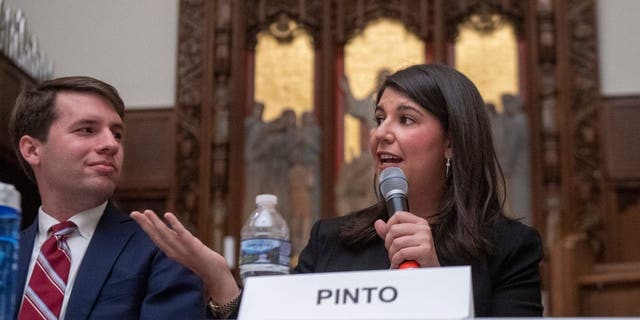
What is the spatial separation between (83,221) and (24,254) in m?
0.18

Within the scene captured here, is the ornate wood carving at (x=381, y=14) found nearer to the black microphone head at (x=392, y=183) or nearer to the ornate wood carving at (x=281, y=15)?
the ornate wood carving at (x=281, y=15)

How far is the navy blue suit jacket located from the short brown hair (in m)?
0.38

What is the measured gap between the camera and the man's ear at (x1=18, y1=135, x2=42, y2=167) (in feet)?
9.48

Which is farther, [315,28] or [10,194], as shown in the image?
[315,28]

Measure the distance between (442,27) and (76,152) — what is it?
5.32 metres

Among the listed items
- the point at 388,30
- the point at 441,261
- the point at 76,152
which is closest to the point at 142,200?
the point at 388,30

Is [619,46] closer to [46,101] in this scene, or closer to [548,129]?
[548,129]

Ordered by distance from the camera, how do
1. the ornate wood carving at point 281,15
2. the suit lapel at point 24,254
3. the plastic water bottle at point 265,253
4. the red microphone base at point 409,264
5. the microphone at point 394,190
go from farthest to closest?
1. the ornate wood carving at point 281,15
2. the plastic water bottle at point 265,253
3. the suit lapel at point 24,254
4. the microphone at point 394,190
5. the red microphone base at point 409,264

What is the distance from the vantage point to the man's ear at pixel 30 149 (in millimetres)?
2890

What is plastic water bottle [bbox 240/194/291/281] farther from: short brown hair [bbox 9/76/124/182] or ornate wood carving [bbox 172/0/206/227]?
ornate wood carving [bbox 172/0/206/227]

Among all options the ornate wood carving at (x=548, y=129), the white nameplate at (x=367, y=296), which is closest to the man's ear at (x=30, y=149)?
the white nameplate at (x=367, y=296)

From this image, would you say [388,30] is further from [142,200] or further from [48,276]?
[48,276]

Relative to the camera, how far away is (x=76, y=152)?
2.76 m

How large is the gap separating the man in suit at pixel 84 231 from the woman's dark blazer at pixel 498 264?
14.3 inches
